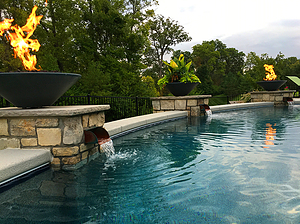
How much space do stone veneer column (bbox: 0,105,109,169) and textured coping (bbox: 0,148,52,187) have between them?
11 cm

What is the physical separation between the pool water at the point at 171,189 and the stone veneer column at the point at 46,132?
0.80 ft

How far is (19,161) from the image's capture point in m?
2.33

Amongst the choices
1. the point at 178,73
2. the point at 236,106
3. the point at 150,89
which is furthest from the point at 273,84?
the point at 150,89

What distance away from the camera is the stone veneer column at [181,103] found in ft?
25.5

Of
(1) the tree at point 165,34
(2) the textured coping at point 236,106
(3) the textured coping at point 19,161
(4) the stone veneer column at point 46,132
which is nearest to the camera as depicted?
(3) the textured coping at point 19,161

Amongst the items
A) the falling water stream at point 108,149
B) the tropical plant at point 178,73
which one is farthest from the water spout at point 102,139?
the tropical plant at point 178,73

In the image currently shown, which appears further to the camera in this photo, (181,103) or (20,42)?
(181,103)

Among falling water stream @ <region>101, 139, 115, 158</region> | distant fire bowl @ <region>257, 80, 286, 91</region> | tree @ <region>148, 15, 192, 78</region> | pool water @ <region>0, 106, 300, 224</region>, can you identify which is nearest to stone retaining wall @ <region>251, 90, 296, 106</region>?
distant fire bowl @ <region>257, 80, 286, 91</region>

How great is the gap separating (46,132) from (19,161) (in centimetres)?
54

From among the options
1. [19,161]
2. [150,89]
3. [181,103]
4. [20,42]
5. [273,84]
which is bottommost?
[19,161]

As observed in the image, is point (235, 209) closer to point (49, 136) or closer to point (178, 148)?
point (178, 148)

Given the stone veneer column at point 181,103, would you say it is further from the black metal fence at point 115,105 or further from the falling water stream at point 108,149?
the falling water stream at point 108,149

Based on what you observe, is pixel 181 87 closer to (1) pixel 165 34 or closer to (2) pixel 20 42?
(2) pixel 20 42

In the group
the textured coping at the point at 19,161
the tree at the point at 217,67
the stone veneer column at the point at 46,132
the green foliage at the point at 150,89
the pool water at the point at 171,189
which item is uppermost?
the tree at the point at 217,67
